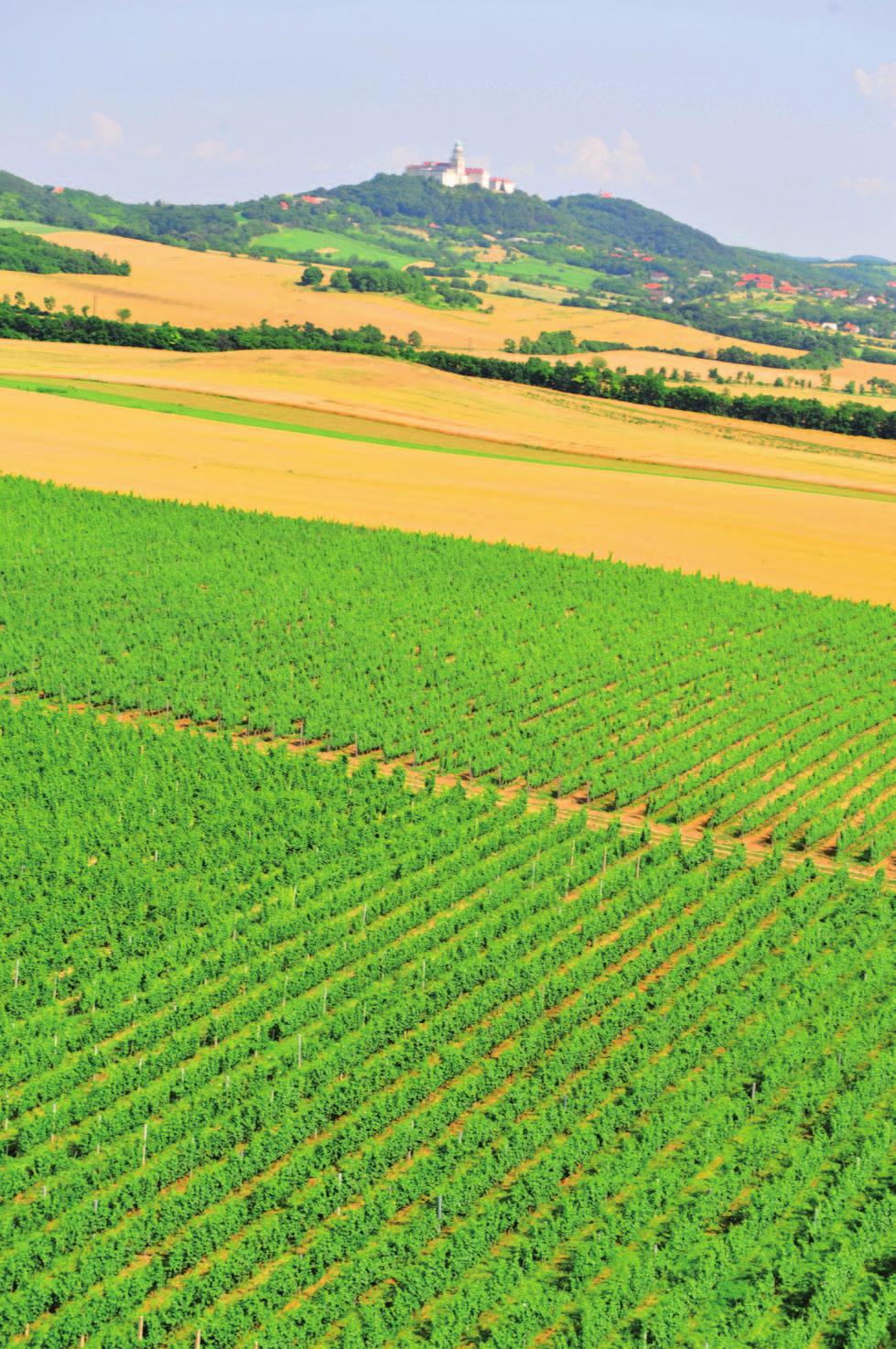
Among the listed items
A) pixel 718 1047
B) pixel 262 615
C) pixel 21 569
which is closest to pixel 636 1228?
pixel 718 1047

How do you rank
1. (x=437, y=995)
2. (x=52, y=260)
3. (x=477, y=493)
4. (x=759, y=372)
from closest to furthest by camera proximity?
(x=437, y=995)
(x=477, y=493)
(x=759, y=372)
(x=52, y=260)

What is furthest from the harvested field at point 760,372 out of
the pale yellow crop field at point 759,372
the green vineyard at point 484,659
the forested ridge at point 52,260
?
the green vineyard at point 484,659

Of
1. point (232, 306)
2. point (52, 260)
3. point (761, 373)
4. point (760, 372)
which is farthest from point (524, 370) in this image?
point (52, 260)

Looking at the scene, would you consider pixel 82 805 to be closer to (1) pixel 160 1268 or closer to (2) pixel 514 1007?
(2) pixel 514 1007

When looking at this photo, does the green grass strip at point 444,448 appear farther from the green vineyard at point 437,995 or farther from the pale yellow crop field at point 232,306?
the pale yellow crop field at point 232,306

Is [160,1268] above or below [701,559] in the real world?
below

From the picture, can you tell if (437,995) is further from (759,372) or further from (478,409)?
(759,372)

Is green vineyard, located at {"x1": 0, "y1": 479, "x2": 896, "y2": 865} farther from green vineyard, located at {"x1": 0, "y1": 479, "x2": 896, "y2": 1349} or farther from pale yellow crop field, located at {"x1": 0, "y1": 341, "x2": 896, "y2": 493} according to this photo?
pale yellow crop field, located at {"x1": 0, "y1": 341, "x2": 896, "y2": 493}

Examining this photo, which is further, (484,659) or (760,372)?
(760,372)
